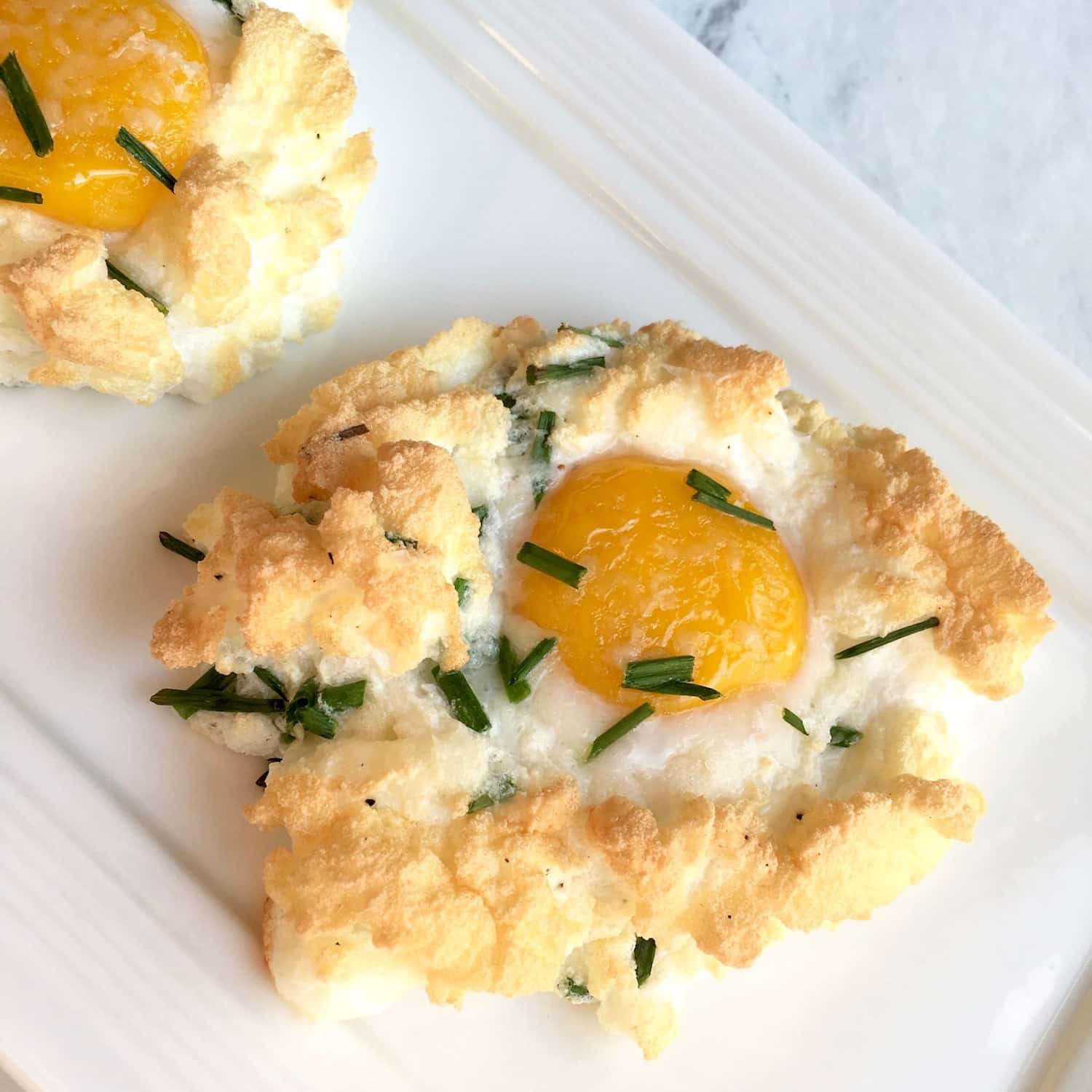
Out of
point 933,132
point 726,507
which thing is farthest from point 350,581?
point 933,132

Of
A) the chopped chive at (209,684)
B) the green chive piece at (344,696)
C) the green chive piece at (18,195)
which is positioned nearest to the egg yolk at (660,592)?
the green chive piece at (344,696)

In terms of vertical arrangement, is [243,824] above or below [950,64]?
below

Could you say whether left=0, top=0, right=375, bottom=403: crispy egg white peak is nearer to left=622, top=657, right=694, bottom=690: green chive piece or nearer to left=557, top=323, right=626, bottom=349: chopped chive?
left=557, top=323, right=626, bottom=349: chopped chive

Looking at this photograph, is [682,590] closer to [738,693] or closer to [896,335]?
[738,693]

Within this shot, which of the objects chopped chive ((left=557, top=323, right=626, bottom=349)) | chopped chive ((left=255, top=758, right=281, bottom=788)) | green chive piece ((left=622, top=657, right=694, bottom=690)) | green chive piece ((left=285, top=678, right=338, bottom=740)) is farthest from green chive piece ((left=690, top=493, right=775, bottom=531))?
chopped chive ((left=255, top=758, right=281, bottom=788))

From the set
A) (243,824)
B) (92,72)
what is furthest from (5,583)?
(92,72)

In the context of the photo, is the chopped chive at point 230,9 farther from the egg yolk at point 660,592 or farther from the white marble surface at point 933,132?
the white marble surface at point 933,132
